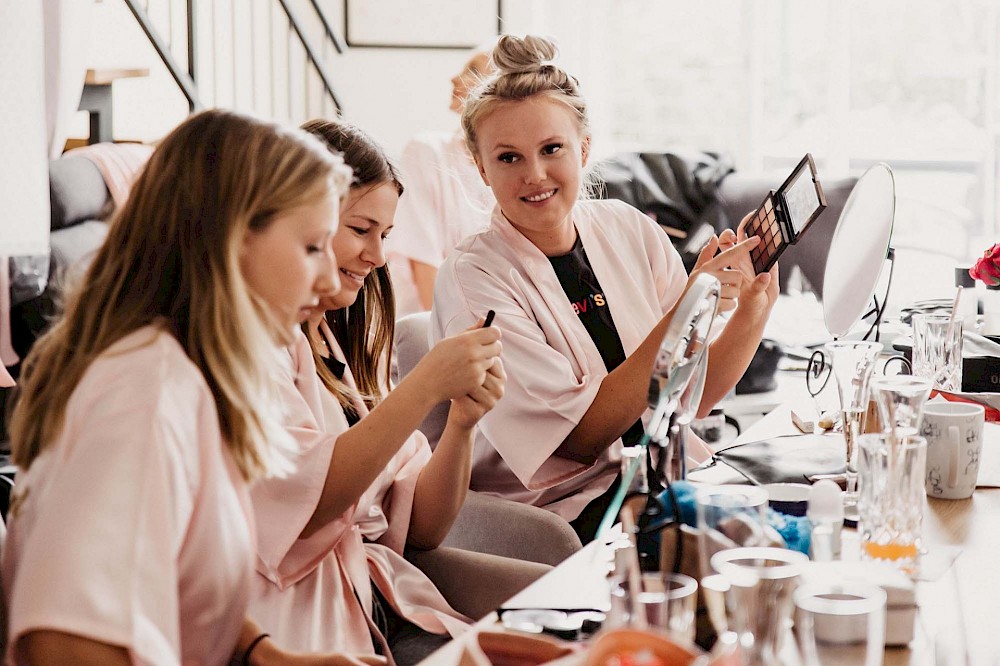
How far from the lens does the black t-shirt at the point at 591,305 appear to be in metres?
1.89

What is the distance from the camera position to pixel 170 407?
0.94 meters

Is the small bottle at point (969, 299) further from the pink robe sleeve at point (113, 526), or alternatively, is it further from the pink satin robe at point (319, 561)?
the pink robe sleeve at point (113, 526)

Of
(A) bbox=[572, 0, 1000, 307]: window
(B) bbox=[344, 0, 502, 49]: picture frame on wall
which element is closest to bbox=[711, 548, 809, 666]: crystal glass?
(A) bbox=[572, 0, 1000, 307]: window

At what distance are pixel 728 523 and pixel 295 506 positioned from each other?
61cm

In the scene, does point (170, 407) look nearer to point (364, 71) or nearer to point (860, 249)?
point (860, 249)

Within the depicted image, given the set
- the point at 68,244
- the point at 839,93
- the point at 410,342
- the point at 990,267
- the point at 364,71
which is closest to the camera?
the point at 410,342

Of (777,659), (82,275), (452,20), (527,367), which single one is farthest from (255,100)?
(777,659)

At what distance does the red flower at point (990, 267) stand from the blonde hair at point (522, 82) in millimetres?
865

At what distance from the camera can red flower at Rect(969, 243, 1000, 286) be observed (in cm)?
215

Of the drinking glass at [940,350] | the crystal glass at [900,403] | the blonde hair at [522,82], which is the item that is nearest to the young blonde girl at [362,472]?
the blonde hair at [522,82]

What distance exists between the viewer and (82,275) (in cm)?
107

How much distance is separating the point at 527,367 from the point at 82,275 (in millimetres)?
860

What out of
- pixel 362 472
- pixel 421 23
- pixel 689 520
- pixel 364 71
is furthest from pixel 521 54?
pixel 364 71

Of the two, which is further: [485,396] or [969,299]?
[969,299]
